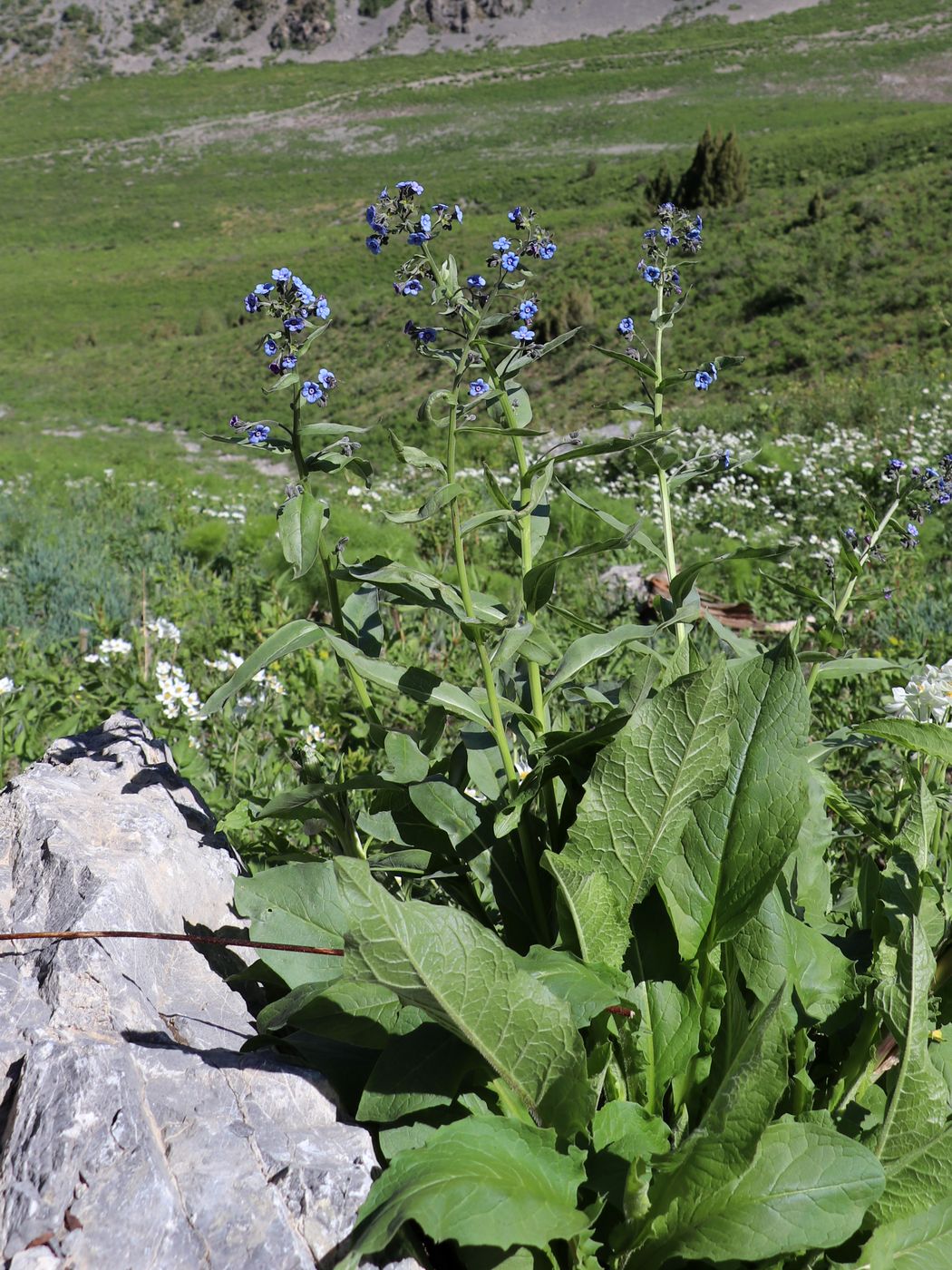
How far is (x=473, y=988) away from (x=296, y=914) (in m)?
0.53

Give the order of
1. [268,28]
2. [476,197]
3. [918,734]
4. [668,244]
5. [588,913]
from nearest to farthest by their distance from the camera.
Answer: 1. [588,913]
2. [918,734]
3. [668,244]
4. [476,197]
5. [268,28]

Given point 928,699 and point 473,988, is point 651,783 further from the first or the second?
point 928,699

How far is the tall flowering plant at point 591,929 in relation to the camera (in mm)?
1390

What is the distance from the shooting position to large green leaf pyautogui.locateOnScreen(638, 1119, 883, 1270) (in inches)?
52.6

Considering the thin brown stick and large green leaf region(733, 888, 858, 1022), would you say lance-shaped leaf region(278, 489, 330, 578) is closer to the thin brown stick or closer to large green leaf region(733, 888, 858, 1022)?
the thin brown stick

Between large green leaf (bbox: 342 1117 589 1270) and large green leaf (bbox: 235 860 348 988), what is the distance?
0.46 m

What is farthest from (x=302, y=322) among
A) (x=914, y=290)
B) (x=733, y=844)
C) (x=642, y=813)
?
(x=914, y=290)

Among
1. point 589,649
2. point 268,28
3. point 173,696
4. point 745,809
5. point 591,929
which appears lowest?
point 173,696

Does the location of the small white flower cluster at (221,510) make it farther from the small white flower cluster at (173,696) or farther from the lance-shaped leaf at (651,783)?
the lance-shaped leaf at (651,783)

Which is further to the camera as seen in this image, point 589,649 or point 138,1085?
point 589,649

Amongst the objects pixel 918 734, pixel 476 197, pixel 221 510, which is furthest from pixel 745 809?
pixel 476 197

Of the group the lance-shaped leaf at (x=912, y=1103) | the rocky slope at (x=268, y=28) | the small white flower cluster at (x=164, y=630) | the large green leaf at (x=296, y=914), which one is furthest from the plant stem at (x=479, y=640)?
the rocky slope at (x=268, y=28)

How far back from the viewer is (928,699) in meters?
2.09

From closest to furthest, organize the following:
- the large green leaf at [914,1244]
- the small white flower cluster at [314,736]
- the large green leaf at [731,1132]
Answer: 1. the large green leaf at [731,1132]
2. the large green leaf at [914,1244]
3. the small white flower cluster at [314,736]
